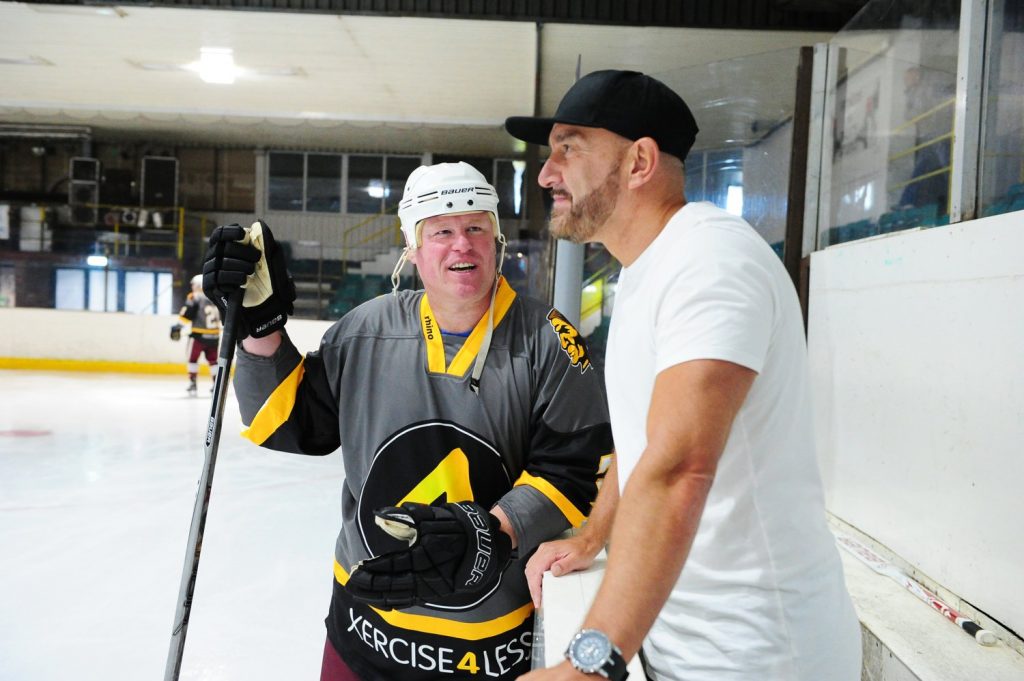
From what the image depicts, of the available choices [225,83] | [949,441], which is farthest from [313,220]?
[949,441]

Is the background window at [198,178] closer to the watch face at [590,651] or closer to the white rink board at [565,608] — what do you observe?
the white rink board at [565,608]

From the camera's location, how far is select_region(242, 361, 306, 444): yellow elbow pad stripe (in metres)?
1.42

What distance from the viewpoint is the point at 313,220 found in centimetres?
1625

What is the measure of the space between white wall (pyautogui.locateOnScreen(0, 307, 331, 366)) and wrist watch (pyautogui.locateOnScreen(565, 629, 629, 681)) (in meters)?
11.6

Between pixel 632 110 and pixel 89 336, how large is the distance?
12859 mm

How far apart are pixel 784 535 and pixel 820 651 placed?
134mm

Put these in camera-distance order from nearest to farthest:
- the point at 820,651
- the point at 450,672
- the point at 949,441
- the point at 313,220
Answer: the point at 820,651, the point at 450,672, the point at 949,441, the point at 313,220

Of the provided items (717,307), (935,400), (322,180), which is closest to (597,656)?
(717,307)

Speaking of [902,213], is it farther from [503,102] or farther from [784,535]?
[503,102]

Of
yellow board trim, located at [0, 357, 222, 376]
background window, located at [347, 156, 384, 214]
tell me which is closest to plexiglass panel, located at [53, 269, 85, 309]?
yellow board trim, located at [0, 357, 222, 376]

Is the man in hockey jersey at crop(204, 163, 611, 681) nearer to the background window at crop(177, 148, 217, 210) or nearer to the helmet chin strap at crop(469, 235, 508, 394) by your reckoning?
the helmet chin strap at crop(469, 235, 508, 394)

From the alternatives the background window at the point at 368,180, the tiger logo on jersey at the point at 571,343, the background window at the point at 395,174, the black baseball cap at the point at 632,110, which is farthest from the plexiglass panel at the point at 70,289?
the black baseball cap at the point at 632,110

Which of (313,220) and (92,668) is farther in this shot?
(313,220)

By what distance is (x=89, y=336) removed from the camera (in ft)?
39.8
